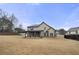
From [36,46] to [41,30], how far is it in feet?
0.93

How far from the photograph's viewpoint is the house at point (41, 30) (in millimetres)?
12078

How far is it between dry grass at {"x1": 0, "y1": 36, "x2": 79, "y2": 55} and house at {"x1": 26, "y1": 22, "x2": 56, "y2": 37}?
8cm

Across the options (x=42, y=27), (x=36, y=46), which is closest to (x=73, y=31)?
(x=42, y=27)

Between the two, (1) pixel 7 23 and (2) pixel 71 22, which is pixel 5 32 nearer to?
(1) pixel 7 23

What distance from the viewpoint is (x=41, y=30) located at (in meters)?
12.1

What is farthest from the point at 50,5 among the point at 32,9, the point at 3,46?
the point at 3,46

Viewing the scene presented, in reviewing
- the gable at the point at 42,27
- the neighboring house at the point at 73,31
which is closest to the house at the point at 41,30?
the gable at the point at 42,27

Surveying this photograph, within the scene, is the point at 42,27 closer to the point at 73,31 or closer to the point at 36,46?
the point at 36,46

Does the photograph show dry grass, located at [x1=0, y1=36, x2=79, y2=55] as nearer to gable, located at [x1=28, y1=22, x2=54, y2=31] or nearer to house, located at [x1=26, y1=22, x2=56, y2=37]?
house, located at [x1=26, y1=22, x2=56, y2=37]

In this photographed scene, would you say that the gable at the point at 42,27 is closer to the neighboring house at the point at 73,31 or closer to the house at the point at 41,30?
the house at the point at 41,30

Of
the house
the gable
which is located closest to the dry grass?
the house
